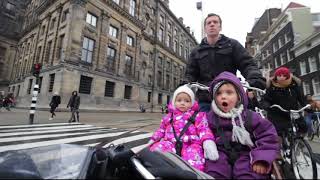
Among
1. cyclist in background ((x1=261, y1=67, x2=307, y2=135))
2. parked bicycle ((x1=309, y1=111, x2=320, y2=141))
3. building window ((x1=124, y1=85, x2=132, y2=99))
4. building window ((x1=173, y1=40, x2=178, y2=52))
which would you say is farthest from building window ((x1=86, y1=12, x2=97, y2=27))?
building window ((x1=173, y1=40, x2=178, y2=52))

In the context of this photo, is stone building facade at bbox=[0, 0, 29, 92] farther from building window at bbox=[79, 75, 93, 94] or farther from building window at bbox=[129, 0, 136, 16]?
building window at bbox=[79, 75, 93, 94]

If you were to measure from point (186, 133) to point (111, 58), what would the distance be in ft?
76.3

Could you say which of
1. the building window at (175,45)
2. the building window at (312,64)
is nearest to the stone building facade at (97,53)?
the building window at (175,45)

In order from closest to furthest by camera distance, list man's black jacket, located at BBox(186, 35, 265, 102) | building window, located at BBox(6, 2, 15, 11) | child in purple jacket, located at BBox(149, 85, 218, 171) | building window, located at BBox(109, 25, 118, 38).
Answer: child in purple jacket, located at BBox(149, 85, 218, 171) < man's black jacket, located at BBox(186, 35, 265, 102) < building window, located at BBox(109, 25, 118, 38) < building window, located at BBox(6, 2, 15, 11)

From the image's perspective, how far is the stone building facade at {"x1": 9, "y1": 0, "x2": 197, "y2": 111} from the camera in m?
19.7

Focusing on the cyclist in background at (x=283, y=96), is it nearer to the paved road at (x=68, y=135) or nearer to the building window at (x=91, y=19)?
the paved road at (x=68, y=135)

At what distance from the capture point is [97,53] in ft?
72.2

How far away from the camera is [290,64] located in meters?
25.9

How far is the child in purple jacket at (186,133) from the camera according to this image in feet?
5.98

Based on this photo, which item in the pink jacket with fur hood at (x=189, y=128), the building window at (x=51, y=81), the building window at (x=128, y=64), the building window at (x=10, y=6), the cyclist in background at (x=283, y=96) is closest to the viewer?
the pink jacket with fur hood at (x=189, y=128)

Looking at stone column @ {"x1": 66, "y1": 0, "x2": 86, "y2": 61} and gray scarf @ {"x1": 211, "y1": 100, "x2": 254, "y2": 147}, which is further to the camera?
stone column @ {"x1": 66, "y1": 0, "x2": 86, "y2": 61}

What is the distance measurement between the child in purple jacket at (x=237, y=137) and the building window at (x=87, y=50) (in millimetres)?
20570

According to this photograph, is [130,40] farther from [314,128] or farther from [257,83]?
[257,83]

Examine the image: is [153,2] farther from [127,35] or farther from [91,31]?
[91,31]
